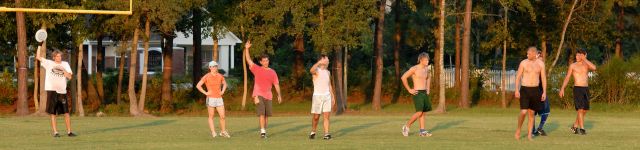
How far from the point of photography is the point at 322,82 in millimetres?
24828

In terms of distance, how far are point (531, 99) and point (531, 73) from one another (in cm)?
49

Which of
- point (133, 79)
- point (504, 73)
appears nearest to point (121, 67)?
point (133, 79)

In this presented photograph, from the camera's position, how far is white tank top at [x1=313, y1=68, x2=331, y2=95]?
24.8 meters

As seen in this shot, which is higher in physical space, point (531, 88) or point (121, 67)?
point (121, 67)

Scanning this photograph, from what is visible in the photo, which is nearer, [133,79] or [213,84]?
[213,84]

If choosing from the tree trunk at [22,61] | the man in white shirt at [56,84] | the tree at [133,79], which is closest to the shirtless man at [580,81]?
the man in white shirt at [56,84]

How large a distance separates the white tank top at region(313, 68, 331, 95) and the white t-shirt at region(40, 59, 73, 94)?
5.01 m

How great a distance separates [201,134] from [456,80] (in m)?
34.5

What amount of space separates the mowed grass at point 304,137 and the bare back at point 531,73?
1.10 metres

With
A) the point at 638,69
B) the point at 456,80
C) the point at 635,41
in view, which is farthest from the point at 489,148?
the point at 635,41

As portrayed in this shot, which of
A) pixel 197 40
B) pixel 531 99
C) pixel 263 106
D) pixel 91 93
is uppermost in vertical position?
pixel 197 40

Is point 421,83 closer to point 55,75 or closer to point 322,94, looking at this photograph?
point 322,94

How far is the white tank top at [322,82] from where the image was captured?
81.2 feet

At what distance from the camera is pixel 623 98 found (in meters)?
53.2
